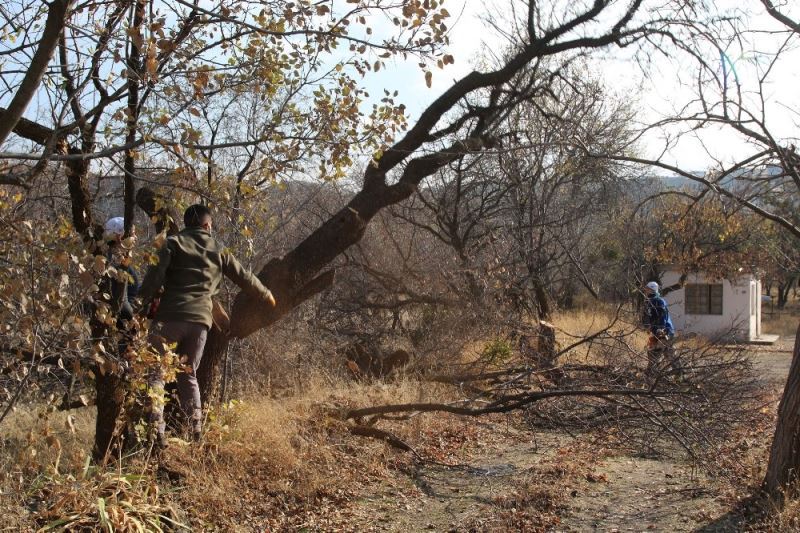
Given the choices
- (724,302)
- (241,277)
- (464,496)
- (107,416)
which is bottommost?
(464,496)

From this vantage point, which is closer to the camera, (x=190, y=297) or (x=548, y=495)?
(x=190, y=297)

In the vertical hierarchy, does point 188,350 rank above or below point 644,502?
above

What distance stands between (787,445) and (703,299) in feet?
73.3

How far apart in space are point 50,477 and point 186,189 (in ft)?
6.41

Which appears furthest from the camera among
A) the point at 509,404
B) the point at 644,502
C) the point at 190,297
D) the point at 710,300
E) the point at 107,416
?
the point at 710,300

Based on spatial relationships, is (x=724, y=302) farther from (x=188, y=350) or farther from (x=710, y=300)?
(x=188, y=350)

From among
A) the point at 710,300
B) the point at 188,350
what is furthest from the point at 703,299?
the point at 188,350

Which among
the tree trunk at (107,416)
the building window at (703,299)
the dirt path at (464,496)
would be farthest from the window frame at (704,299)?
the tree trunk at (107,416)

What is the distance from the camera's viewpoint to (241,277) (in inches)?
251

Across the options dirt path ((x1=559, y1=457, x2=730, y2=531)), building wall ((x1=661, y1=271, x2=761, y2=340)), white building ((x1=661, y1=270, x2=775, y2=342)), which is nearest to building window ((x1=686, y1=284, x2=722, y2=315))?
white building ((x1=661, y1=270, x2=775, y2=342))

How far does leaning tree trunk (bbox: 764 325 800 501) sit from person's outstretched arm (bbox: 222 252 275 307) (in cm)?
409

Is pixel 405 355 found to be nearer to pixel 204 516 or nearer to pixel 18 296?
pixel 204 516

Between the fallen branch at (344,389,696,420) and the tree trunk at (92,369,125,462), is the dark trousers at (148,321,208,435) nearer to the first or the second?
the tree trunk at (92,369,125,462)

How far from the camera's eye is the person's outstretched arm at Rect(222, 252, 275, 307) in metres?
6.27
